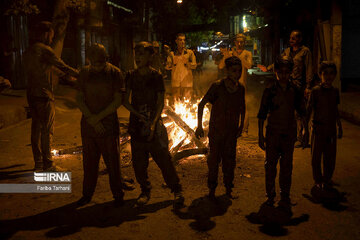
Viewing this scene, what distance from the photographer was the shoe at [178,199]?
4.86m

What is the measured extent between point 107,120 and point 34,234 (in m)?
1.58

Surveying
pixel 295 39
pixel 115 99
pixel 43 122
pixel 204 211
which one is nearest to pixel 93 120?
pixel 115 99

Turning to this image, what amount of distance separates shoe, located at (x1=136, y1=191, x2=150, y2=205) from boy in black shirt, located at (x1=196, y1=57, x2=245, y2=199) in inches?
33.9

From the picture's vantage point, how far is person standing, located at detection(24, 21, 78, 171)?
19.6 feet

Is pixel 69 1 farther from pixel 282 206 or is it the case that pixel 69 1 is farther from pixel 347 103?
pixel 282 206

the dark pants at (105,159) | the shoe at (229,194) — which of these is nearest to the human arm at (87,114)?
the dark pants at (105,159)

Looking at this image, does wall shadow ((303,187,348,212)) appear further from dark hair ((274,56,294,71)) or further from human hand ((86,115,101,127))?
human hand ((86,115,101,127))

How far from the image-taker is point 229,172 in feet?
Answer: 16.8

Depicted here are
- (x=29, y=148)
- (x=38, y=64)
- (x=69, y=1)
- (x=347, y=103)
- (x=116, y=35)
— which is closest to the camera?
(x=38, y=64)

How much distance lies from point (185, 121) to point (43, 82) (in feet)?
12.0

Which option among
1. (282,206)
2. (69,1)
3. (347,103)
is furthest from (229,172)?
(69,1)

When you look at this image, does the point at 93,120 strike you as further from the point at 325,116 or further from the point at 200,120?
the point at 325,116

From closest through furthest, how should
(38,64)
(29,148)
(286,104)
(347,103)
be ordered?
1. (286,104)
2. (38,64)
3. (29,148)
4. (347,103)

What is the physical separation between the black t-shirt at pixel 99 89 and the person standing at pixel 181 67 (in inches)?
202
